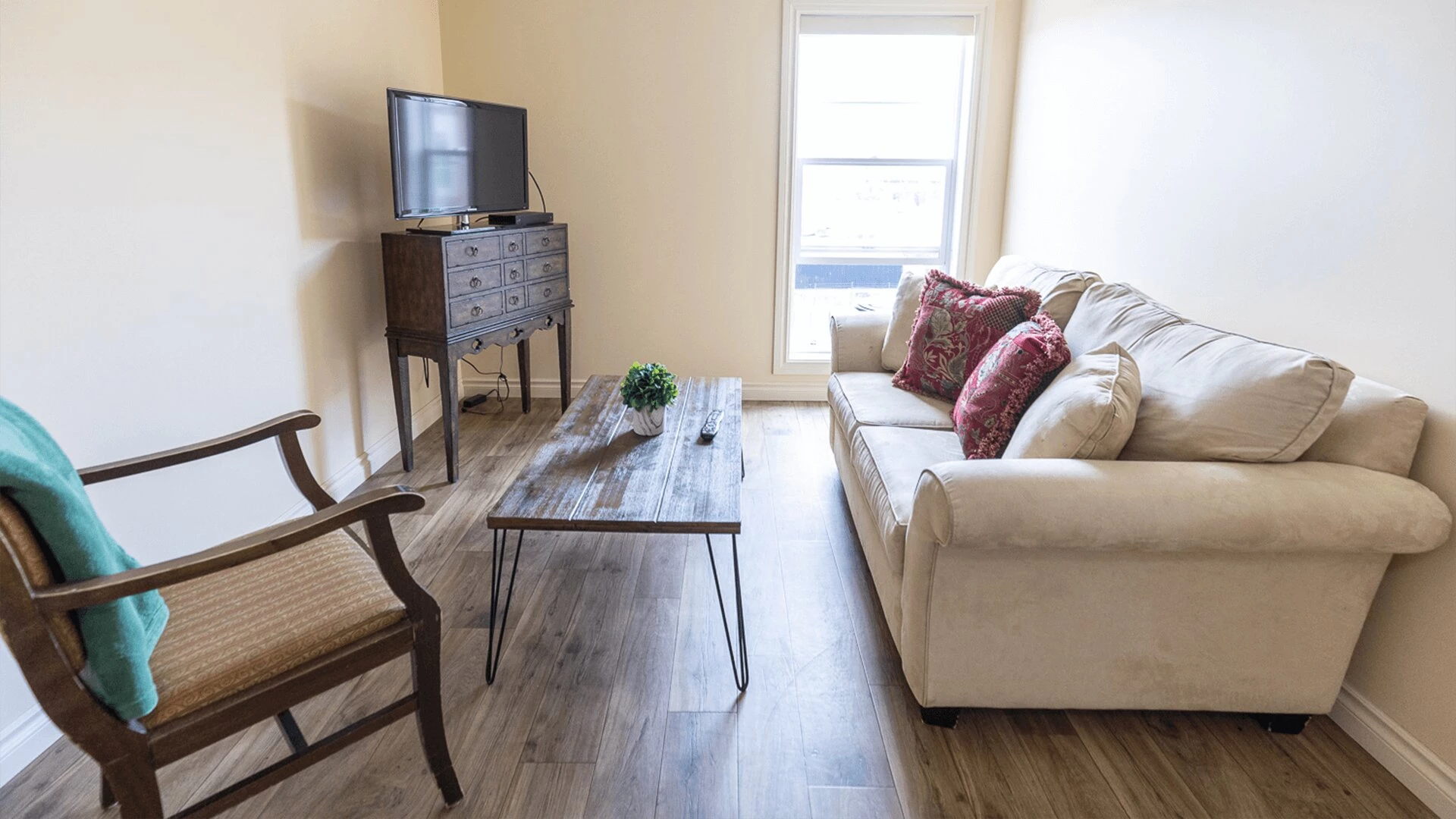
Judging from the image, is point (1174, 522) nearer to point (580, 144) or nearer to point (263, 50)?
point (263, 50)

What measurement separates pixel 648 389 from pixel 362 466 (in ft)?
5.14

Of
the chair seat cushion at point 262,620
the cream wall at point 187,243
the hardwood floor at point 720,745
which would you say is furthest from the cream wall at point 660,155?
the chair seat cushion at point 262,620

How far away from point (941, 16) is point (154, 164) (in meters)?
3.53

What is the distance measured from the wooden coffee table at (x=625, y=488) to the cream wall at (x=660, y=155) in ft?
5.87

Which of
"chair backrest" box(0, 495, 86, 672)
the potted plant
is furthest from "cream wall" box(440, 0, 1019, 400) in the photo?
"chair backrest" box(0, 495, 86, 672)

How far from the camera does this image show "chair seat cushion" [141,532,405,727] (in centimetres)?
135

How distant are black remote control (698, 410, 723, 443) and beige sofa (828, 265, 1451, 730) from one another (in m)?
0.76

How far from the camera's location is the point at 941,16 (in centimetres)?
424

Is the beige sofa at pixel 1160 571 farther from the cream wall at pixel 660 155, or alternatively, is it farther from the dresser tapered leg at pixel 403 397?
the cream wall at pixel 660 155

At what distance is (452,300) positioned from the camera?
332 cm

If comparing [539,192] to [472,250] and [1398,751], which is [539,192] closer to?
[472,250]

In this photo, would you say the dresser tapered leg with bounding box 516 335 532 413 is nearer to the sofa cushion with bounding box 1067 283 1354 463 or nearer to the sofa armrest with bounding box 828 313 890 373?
the sofa armrest with bounding box 828 313 890 373

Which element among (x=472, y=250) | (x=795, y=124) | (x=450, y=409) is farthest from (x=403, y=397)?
(x=795, y=124)

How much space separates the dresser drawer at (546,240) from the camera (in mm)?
3855
